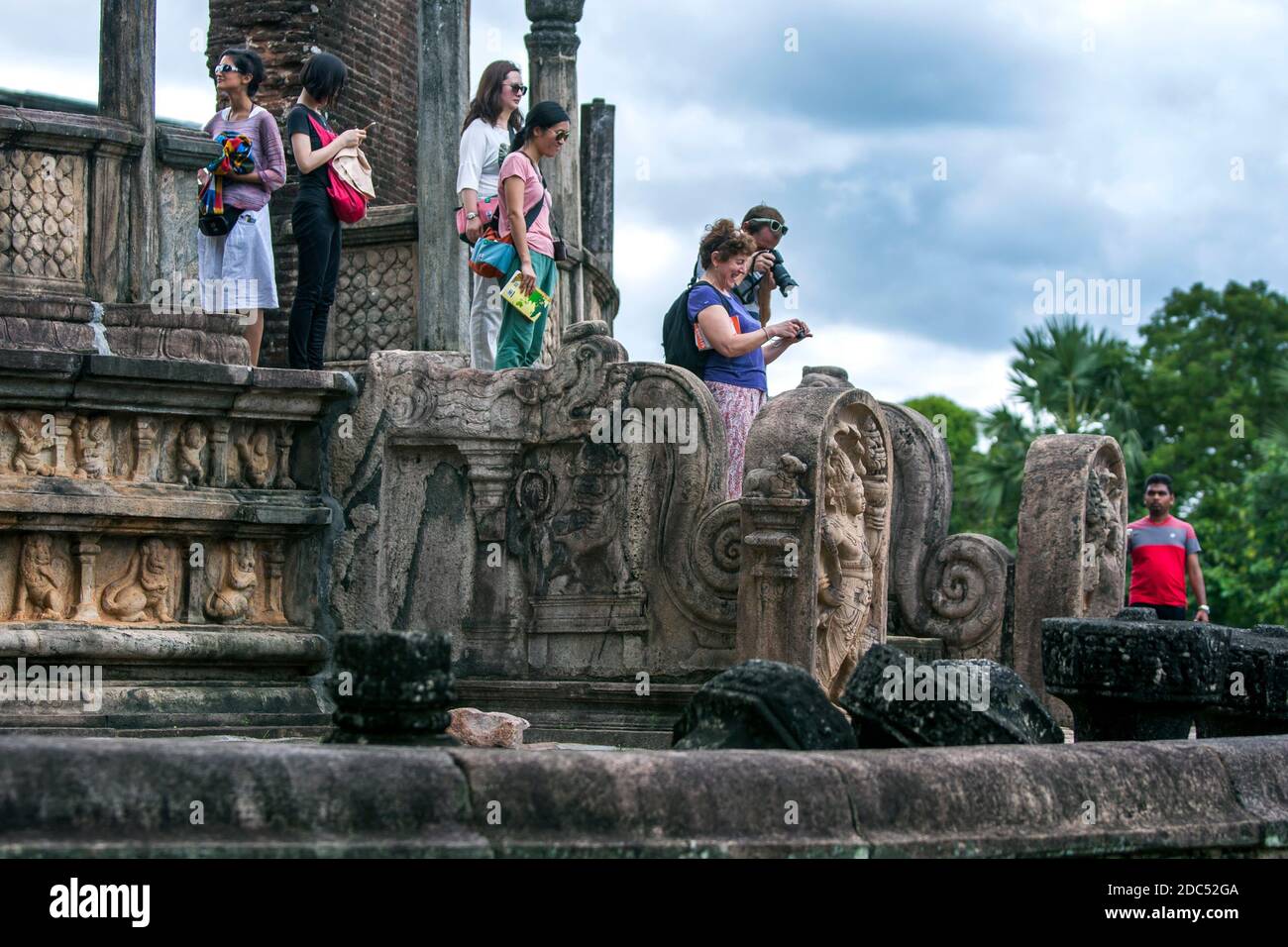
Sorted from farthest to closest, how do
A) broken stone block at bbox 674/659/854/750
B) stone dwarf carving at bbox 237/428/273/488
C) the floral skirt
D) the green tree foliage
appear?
the green tree foliage < the floral skirt < stone dwarf carving at bbox 237/428/273/488 < broken stone block at bbox 674/659/854/750

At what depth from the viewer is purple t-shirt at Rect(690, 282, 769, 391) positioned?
32.9ft

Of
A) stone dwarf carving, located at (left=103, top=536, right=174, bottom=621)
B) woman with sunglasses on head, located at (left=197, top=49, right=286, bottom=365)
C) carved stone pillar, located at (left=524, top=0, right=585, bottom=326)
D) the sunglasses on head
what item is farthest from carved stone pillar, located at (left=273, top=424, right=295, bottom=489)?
carved stone pillar, located at (left=524, top=0, right=585, bottom=326)

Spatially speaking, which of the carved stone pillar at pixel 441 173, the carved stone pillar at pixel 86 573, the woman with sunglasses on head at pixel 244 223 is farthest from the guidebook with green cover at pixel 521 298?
the carved stone pillar at pixel 441 173

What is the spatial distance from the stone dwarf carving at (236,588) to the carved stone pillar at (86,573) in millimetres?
532

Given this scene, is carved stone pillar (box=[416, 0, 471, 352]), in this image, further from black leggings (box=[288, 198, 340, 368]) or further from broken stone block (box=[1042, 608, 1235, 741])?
broken stone block (box=[1042, 608, 1235, 741])

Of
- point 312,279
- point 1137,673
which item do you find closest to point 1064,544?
point 1137,673

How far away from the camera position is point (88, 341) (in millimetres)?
9023

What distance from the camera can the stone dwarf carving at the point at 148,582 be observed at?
8945mm

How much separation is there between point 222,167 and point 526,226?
1.55 metres

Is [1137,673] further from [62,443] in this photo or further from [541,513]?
[62,443]

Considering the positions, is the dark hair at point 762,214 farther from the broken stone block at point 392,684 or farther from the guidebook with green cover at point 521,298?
the broken stone block at point 392,684

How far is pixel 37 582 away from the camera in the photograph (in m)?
8.71

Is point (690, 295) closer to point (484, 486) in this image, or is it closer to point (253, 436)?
point (484, 486)

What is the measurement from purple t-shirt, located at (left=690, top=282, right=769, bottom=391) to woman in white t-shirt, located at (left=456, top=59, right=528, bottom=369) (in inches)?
43.2
